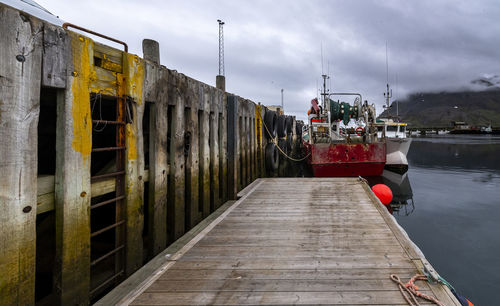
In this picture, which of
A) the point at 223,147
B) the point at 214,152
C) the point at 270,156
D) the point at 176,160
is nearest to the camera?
the point at 176,160

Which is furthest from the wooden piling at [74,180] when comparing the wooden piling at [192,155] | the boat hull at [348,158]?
the boat hull at [348,158]

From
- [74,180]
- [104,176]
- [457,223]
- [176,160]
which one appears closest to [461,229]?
[457,223]

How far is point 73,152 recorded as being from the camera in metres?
2.59

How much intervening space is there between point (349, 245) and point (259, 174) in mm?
6902

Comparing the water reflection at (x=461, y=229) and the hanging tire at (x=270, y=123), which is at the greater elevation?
the hanging tire at (x=270, y=123)

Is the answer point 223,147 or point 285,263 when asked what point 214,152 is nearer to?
point 223,147

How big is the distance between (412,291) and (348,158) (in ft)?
35.8

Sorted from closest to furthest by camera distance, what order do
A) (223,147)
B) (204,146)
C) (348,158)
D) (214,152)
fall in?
(204,146)
(214,152)
(223,147)
(348,158)

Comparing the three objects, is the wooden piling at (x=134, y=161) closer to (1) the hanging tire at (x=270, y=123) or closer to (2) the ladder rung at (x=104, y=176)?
(2) the ladder rung at (x=104, y=176)

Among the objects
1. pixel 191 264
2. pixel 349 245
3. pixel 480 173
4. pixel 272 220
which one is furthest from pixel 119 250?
pixel 480 173

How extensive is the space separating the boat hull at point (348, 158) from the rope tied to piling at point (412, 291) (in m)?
10.4

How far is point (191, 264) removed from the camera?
3.33 m

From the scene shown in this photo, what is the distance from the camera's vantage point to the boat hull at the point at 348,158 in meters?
13.0

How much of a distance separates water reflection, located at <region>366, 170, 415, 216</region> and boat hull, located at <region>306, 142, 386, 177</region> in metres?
1.12
